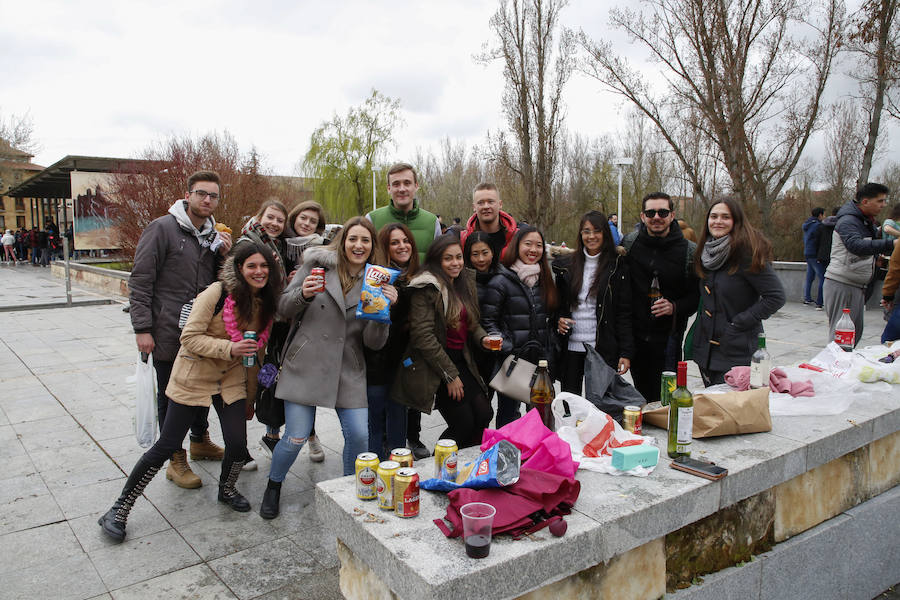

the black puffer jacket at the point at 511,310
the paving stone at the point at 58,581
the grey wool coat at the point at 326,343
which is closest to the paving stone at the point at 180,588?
the paving stone at the point at 58,581

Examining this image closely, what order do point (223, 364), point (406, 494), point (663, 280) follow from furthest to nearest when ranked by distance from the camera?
point (663, 280), point (223, 364), point (406, 494)

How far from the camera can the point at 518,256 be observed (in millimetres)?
4039

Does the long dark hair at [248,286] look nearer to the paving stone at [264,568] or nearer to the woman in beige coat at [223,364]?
the woman in beige coat at [223,364]

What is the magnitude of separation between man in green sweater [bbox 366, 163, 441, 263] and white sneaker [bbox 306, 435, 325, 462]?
168cm

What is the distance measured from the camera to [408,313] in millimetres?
3695

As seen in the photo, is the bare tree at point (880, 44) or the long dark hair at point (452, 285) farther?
the bare tree at point (880, 44)

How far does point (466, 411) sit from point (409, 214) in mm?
1592

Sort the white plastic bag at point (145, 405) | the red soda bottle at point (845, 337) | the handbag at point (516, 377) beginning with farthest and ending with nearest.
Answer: the red soda bottle at point (845, 337)
the white plastic bag at point (145, 405)
the handbag at point (516, 377)

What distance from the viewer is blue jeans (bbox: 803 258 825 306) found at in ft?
39.0

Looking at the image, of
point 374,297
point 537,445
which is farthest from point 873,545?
point 374,297

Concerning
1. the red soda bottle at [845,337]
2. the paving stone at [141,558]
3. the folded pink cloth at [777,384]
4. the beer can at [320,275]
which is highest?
the beer can at [320,275]

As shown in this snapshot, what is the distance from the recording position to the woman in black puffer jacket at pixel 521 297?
3.93m

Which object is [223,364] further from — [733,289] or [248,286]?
[733,289]

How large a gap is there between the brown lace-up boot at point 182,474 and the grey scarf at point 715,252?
3.78m
